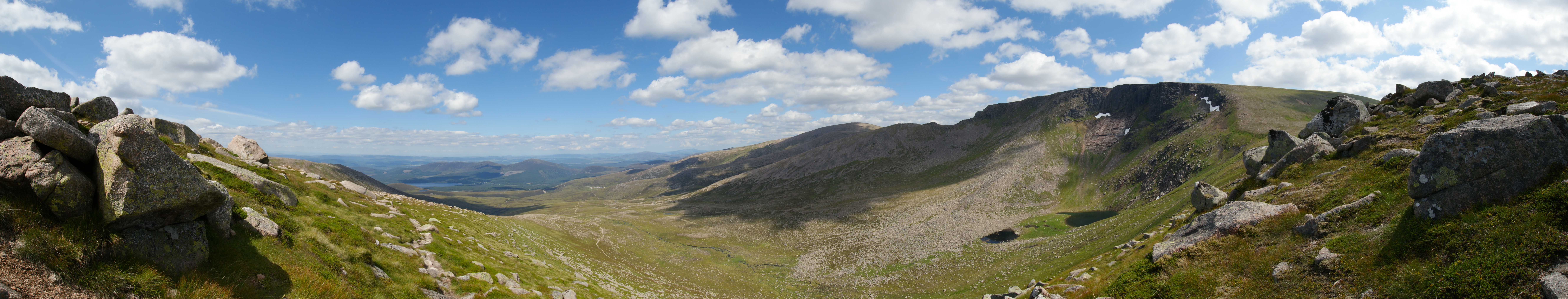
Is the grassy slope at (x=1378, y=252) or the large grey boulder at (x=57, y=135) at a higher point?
the large grey boulder at (x=57, y=135)

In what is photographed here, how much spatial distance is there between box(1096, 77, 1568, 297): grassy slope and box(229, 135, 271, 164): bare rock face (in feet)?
166

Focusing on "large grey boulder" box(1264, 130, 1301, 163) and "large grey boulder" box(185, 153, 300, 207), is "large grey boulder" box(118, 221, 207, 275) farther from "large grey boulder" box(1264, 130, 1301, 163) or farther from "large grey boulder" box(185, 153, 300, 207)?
"large grey boulder" box(1264, 130, 1301, 163)

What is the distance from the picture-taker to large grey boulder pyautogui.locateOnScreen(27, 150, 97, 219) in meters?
8.66

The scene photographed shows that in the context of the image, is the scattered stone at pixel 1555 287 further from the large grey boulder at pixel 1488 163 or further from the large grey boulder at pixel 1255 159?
the large grey boulder at pixel 1255 159

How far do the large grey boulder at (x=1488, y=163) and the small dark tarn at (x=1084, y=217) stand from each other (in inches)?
3436

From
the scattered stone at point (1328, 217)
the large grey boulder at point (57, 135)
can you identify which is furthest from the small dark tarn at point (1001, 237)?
the large grey boulder at point (57, 135)

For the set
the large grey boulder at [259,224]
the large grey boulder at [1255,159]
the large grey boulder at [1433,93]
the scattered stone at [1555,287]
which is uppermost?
the large grey boulder at [1433,93]

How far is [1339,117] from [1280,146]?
26.0 ft

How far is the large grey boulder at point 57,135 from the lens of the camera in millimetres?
9352

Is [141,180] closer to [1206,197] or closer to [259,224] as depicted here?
[259,224]

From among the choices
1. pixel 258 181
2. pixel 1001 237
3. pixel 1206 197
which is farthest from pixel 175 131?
pixel 1001 237

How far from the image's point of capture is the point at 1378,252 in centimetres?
1277

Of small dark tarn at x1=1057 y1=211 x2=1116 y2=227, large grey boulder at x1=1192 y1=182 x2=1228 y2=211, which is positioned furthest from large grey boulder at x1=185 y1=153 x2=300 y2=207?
small dark tarn at x1=1057 y1=211 x2=1116 y2=227

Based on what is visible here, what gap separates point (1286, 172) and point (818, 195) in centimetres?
14119
